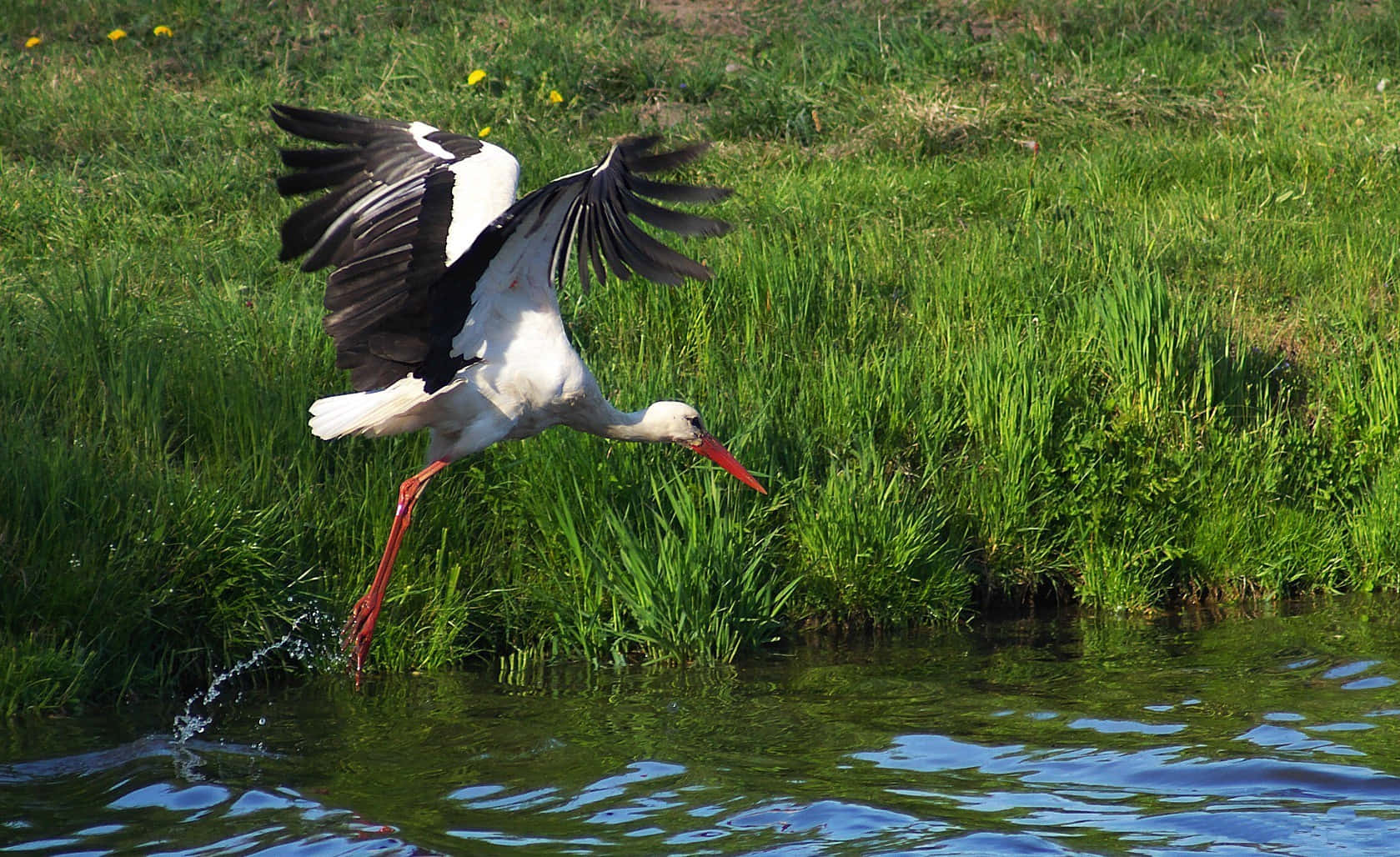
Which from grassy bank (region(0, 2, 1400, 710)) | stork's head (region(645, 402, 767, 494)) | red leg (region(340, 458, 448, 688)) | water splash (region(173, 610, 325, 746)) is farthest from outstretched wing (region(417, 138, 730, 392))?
water splash (region(173, 610, 325, 746))

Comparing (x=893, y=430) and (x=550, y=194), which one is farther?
(x=893, y=430)

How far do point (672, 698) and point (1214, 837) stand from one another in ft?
5.83

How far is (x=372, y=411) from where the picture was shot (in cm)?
492

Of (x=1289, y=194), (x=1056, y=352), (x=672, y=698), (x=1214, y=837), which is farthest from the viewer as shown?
(x=1289, y=194)

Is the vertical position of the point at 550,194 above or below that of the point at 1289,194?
below

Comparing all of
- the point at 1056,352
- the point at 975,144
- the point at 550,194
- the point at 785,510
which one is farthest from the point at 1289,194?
the point at 550,194

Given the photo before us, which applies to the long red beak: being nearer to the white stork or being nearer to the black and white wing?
the white stork

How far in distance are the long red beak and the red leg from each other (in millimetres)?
861

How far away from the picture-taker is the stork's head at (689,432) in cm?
519

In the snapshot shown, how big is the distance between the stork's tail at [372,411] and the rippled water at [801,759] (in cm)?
82

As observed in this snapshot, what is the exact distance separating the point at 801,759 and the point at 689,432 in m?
1.38

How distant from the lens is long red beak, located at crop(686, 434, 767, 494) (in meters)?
5.21

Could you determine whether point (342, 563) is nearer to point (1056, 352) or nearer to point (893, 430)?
point (893, 430)

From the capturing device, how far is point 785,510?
18.2 feet
